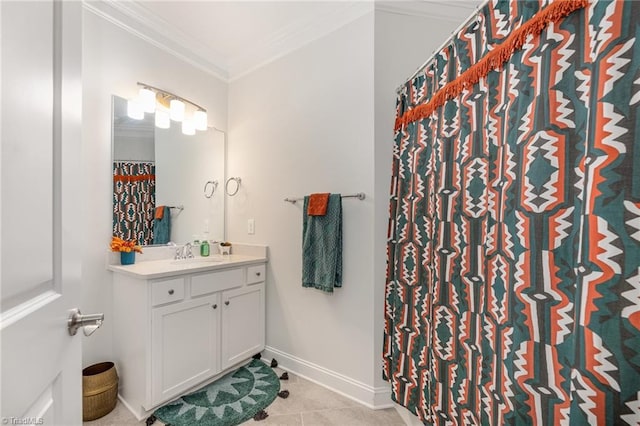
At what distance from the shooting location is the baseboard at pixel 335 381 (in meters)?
1.80

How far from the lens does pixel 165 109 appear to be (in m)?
2.26

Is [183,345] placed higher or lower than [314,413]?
higher

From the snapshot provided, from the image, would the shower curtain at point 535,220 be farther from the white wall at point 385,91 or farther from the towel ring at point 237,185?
the towel ring at point 237,185

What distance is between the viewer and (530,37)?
2.68 feet

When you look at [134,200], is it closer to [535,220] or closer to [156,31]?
[156,31]

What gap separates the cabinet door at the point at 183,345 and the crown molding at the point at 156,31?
6.46 ft

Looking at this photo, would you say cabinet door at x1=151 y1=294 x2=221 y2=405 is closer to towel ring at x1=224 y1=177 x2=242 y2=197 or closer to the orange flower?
the orange flower

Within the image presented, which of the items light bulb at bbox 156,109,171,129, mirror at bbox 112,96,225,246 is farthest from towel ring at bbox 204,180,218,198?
light bulb at bbox 156,109,171,129

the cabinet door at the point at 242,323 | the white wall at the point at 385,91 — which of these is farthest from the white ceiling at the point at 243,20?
the cabinet door at the point at 242,323

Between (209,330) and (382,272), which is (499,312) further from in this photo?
(209,330)

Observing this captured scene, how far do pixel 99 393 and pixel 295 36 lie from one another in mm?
2722

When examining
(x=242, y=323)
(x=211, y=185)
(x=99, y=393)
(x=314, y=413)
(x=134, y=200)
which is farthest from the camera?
(x=211, y=185)

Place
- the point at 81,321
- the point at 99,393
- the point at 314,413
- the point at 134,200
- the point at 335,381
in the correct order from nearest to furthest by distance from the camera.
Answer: the point at 81,321 < the point at 99,393 < the point at 314,413 < the point at 335,381 < the point at 134,200

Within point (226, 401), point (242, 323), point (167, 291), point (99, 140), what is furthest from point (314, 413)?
point (99, 140)
